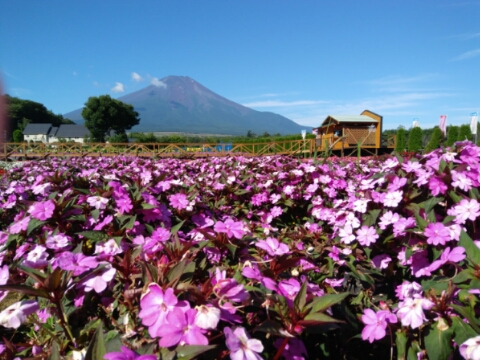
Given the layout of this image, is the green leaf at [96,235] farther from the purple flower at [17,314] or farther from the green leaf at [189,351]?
the green leaf at [189,351]

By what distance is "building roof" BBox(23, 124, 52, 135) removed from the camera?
88625 millimetres

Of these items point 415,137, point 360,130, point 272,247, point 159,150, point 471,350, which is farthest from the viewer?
point 360,130

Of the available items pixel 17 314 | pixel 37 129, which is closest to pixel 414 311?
pixel 17 314

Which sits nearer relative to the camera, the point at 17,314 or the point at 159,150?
the point at 17,314

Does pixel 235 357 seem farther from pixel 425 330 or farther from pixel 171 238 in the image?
pixel 171 238

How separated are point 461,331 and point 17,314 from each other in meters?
1.16

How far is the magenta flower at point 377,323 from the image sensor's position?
1.06 m

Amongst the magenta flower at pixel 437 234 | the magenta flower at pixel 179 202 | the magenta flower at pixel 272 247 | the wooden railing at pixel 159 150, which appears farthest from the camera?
the wooden railing at pixel 159 150

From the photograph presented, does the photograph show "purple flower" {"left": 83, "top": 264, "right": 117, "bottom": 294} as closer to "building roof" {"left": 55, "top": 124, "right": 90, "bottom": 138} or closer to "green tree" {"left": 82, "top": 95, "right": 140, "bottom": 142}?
"green tree" {"left": 82, "top": 95, "right": 140, "bottom": 142}

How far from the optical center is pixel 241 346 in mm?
732

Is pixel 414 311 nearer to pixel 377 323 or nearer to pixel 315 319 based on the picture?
pixel 377 323

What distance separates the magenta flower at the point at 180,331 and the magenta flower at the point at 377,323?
0.61m

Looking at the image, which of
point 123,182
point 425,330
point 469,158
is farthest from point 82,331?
point 469,158

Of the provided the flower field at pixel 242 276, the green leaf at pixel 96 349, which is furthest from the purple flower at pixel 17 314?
the green leaf at pixel 96 349
